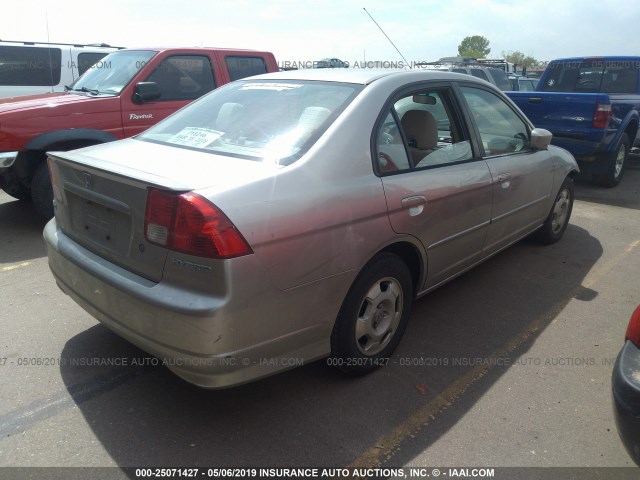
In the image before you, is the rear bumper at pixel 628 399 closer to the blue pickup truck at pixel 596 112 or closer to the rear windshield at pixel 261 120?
the rear windshield at pixel 261 120

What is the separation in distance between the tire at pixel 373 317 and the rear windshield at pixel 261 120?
30.9 inches

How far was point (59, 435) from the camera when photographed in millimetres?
2461

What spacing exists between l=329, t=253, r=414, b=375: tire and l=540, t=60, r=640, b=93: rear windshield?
8017 mm

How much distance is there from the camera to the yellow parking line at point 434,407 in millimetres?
2400

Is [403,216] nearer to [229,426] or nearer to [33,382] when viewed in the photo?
[229,426]

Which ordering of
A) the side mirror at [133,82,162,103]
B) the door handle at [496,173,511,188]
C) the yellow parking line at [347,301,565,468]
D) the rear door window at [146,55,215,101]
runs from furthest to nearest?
1. the rear door window at [146,55,215,101]
2. the side mirror at [133,82,162,103]
3. the door handle at [496,173,511,188]
4. the yellow parking line at [347,301,565,468]

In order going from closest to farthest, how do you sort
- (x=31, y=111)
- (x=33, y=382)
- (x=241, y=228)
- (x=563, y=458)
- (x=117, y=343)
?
(x=241, y=228)
(x=563, y=458)
(x=33, y=382)
(x=117, y=343)
(x=31, y=111)

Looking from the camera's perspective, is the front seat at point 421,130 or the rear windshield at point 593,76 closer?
the front seat at point 421,130

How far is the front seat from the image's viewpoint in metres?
3.43

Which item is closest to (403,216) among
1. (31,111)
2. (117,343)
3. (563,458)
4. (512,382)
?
(512,382)

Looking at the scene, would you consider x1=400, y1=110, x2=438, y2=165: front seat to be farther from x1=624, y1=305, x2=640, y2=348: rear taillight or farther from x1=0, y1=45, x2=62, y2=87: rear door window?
x1=0, y1=45, x2=62, y2=87: rear door window

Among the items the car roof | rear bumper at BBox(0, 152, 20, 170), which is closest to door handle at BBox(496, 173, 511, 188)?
the car roof

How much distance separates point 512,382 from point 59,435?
8.00ft

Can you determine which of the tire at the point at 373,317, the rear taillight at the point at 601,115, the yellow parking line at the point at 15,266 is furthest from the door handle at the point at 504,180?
the rear taillight at the point at 601,115
